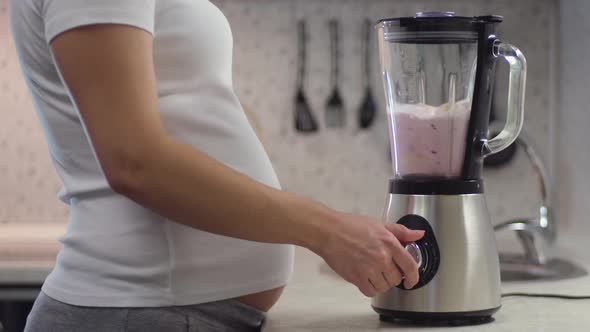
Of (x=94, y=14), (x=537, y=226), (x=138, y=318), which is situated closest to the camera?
(x=94, y=14)

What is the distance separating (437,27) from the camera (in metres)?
0.99

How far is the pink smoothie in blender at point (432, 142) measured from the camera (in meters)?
0.98

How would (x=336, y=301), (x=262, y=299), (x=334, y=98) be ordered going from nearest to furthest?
(x=262, y=299) < (x=336, y=301) < (x=334, y=98)

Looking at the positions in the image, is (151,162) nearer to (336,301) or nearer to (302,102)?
(336,301)

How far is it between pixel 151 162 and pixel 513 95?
1.46ft

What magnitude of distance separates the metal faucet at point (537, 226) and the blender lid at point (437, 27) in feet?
2.67

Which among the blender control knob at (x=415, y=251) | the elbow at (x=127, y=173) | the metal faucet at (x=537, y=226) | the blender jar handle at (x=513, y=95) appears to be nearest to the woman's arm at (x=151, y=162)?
the elbow at (x=127, y=173)

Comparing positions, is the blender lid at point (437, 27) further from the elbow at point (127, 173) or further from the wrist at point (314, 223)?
the elbow at point (127, 173)

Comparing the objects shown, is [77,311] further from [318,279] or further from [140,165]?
[318,279]

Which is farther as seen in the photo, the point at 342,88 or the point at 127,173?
the point at 342,88

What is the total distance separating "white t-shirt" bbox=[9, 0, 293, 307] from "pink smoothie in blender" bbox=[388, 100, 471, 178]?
0.65 ft

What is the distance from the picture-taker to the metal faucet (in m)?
1.79

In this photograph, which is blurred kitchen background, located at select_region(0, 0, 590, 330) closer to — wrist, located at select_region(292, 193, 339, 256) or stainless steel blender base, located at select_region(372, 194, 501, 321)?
stainless steel blender base, located at select_region(372, 194, 501, 321)

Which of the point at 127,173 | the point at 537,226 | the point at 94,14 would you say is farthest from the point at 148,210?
the point at 537,226
